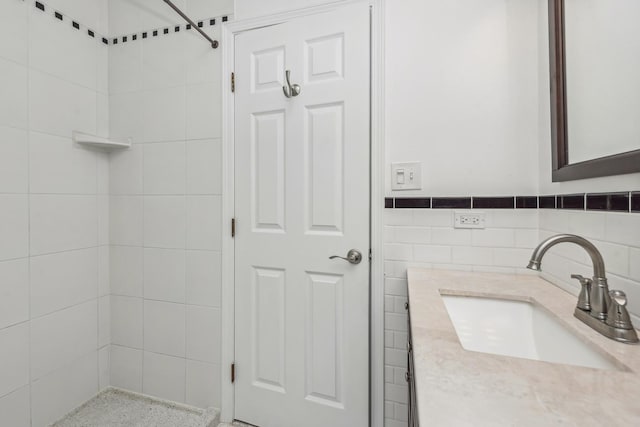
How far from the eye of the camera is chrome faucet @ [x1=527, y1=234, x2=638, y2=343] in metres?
0.61

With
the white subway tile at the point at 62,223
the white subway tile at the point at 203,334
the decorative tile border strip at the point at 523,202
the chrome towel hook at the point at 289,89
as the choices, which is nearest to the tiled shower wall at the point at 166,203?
the white subway tile at the point at 203,334

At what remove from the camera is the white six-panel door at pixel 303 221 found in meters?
1.34

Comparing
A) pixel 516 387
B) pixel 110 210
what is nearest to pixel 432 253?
pixel 516 387

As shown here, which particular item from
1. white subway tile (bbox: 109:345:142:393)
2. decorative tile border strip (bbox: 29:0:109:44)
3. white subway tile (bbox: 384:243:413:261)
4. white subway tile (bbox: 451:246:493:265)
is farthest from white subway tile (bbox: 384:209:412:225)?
decorative tile border strip (bbox: 29:0:109:44)

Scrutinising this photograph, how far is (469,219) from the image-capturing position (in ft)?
4.09

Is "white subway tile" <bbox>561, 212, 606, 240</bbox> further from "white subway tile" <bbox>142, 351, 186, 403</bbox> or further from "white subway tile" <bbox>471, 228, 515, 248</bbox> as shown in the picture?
"white subway tile" <bbox>142, 351, 186, 403</bbox>

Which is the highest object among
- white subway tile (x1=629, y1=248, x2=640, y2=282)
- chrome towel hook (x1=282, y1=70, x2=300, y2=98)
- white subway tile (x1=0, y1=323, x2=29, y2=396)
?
chrome towel hook (x1=282, y1=70, x2=300, y2=98)

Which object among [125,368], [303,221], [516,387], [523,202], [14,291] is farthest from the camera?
[125,368]

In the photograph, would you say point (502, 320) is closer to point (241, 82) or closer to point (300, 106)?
point (300, 106)

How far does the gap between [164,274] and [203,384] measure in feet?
2.15

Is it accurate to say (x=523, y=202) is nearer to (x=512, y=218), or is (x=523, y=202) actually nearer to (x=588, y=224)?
(x=512, y=218)

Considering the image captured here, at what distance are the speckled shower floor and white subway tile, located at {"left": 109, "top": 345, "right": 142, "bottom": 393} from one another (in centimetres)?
7

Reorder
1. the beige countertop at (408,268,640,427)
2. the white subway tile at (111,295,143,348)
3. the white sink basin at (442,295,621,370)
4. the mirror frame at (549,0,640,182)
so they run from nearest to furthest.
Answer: the beige countertop at (408,268,640,427)
the white sink basin at (442,295,621,370)
the mirror frame at (549,0,640,182)
the white subway tile at (111,295,143,348)

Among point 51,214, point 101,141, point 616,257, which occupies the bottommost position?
point 616,257
